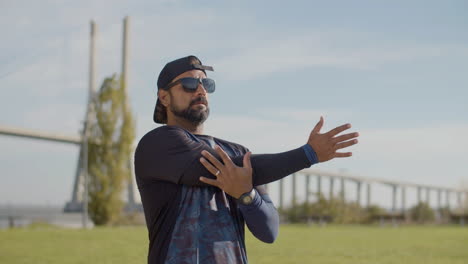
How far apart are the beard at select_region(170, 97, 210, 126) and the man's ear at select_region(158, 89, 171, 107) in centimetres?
13

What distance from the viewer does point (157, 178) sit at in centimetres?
329

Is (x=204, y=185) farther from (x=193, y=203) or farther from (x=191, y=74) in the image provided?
(x=191, y=74)

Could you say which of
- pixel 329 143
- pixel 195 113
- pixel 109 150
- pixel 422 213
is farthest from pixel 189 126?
pixel 422 213

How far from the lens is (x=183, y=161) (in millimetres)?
3174

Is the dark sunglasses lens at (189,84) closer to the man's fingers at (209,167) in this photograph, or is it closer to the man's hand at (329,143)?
the man's fingers at (209,167)

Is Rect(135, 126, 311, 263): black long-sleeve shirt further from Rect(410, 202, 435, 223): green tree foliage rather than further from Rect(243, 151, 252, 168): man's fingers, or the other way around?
Rect(410, 202, 435, 223): green tree foliage

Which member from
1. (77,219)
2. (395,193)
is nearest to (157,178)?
(77,219)

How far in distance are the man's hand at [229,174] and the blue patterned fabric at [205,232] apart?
0.15 meters

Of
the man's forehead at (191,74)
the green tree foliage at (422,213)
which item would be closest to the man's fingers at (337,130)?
the man's forehead at (191,74)

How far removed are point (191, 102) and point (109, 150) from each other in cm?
3040

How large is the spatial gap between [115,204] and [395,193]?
45414 millimetres

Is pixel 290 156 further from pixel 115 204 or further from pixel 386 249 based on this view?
Answer: pixel 115 204

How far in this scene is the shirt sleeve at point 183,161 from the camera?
10.2ft

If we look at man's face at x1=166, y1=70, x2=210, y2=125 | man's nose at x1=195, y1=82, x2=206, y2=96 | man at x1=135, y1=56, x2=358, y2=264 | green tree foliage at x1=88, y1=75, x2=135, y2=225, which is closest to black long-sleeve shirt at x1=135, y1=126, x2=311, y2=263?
man at x1=135, y1=56, x2=358, y2=264
